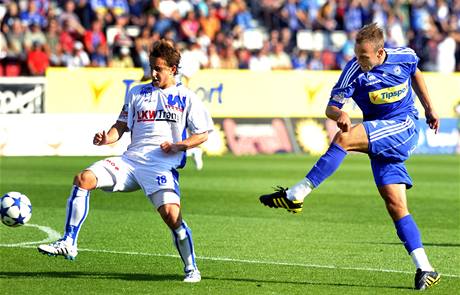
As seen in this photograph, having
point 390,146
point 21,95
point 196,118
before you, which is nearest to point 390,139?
point 390,146

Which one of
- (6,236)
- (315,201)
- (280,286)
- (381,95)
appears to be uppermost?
(381,95)

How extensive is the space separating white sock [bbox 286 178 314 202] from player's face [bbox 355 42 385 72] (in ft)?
3.38

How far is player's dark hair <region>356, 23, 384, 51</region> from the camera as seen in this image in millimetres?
8703

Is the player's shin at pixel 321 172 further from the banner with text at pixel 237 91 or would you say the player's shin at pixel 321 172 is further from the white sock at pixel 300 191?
the banner with text at pixel 237 91

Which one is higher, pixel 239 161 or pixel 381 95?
pixel 381 95

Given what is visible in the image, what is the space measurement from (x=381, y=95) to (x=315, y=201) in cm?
811

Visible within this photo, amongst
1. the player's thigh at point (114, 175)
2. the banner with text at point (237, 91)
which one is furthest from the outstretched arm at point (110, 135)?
the banner with text at point (237, 91)

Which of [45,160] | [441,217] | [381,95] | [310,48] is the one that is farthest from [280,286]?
[310,48]

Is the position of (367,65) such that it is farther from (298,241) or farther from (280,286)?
(298,241)

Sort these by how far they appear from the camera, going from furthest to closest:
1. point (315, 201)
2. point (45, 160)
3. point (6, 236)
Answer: point (45, 160), point (315, 201), point (6, 236)

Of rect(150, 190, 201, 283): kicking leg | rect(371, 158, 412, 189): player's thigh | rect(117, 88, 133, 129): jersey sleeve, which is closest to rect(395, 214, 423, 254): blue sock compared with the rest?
rect(371, 158, 412, 189): player's thigh

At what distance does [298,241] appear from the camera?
39.7ft

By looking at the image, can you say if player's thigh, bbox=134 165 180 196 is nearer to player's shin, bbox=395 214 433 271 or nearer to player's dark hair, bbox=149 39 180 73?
player's dark hair, bbox=149 39 180 73

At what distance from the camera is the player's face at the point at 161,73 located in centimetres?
891
